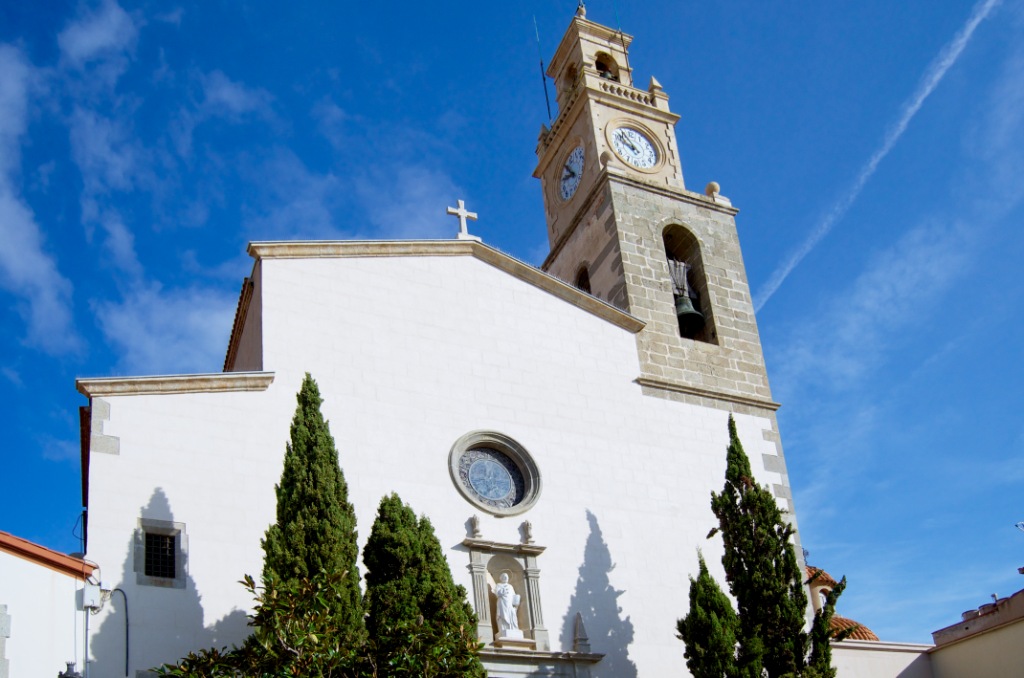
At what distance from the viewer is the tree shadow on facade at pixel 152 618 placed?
1249 centimetres

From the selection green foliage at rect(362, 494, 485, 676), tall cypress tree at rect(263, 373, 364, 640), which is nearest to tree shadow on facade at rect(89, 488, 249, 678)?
tall cypress tree at rect(263, 373, 364, 640)

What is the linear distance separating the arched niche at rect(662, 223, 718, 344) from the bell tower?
2 cm

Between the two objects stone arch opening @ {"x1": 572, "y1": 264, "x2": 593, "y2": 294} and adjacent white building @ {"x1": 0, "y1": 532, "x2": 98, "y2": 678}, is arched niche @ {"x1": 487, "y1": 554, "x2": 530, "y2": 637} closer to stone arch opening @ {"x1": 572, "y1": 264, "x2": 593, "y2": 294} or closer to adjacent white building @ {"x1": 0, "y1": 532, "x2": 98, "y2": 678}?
adjacent white building @ {"x1": 0, "y1": 532, "x2": 98, "y2": 678}

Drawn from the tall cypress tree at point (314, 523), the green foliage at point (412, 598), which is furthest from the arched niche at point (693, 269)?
the tall cypress tree at point (314, 523)

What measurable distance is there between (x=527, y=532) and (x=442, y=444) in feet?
5.26

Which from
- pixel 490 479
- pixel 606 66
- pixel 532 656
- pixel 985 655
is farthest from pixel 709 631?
pixel 606 66

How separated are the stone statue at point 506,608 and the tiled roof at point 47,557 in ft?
16.0

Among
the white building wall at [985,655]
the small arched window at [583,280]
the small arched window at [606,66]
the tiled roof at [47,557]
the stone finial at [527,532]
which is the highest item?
the small arched window at [606,66]

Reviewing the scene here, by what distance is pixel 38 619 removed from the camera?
Result: 39.6 ft

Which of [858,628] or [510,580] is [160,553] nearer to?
[510,580]

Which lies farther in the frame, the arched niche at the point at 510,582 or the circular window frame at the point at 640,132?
the circular window frame at the point at 640,132

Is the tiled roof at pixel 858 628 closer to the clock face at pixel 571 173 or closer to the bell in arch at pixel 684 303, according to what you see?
the bell in arch at pixel 684 303

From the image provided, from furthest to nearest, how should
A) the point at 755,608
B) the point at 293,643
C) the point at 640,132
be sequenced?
1. the point at 640,132
2. the point at 755,608
3. the point at 293,643

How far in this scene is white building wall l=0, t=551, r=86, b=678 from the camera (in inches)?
465
